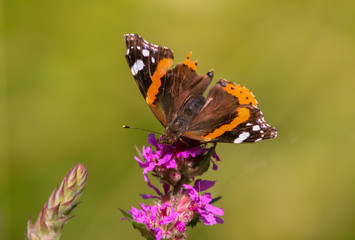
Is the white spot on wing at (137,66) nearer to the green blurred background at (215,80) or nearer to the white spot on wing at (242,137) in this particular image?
the white spot on wing at (242,137)

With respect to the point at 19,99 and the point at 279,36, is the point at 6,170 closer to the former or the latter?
the point at 19,99

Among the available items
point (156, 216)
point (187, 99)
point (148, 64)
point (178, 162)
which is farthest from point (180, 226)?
point (148, 64)

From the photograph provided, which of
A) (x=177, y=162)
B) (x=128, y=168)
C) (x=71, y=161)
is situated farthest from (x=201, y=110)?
(x=71, y=161)

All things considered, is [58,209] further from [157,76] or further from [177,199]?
[157,76]

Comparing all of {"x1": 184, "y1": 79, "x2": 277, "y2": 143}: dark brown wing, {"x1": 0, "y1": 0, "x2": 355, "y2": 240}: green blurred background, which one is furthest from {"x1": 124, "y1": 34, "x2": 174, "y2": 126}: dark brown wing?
{"x1": 0, "y1": 0, "x2": 355, "y2": 240}: green blurred background

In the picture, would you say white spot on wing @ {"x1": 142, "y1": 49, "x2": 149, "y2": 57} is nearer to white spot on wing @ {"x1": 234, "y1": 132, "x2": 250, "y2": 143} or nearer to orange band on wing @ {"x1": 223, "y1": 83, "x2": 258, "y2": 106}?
orange band on wing @ {"x1": 223, "y1": 83, "x2": 258, "y2": 106}

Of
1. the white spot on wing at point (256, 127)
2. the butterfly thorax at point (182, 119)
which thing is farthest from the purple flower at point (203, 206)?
the white spot on wing at point (256, 127)
